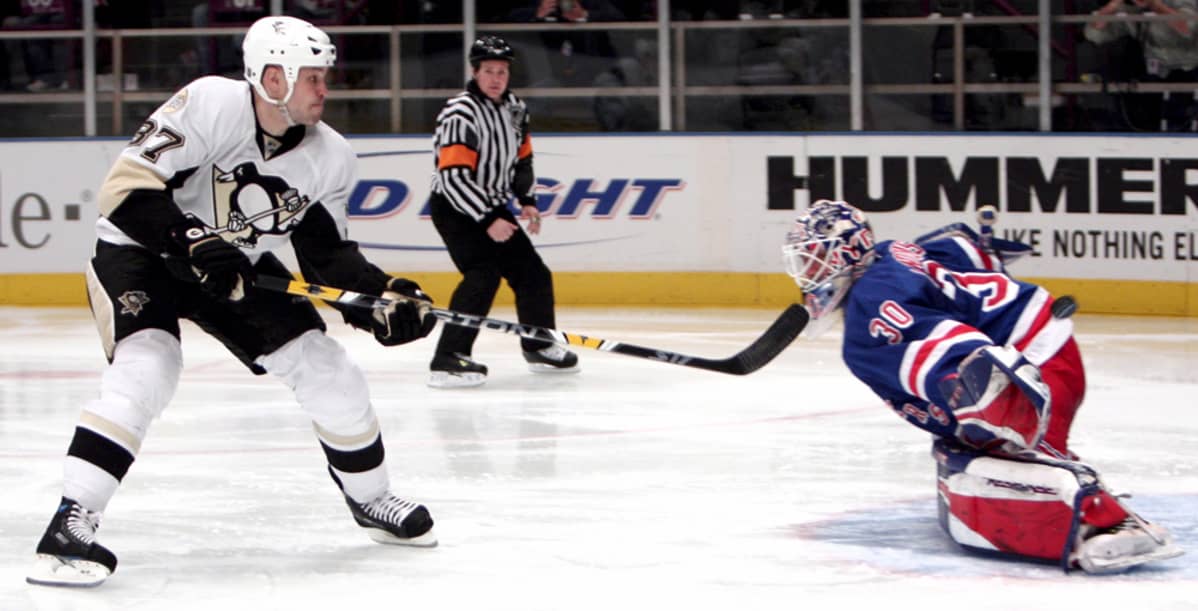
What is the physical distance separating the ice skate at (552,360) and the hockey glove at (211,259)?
3.07 meters

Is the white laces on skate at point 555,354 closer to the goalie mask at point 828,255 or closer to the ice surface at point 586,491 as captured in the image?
the ice surface at point 586,491

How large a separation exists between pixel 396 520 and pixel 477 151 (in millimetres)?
2764

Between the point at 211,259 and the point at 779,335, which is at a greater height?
the point at 211,259

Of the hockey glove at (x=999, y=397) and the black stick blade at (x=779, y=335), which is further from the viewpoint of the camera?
the black stick blade at (x=779, y=335)

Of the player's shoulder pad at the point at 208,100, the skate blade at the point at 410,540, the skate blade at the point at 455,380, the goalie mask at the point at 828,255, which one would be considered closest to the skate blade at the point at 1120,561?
the goalie mask at the point at 828,255

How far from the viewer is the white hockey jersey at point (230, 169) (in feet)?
11.0

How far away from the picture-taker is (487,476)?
14.8ft

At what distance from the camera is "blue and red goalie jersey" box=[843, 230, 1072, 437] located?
3266 mm

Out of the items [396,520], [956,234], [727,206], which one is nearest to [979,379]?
[956,234]

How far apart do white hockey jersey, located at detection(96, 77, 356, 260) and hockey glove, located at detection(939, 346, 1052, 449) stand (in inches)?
51.6

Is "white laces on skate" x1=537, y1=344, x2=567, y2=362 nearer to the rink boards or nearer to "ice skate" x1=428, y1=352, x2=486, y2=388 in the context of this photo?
"ice skate" x1=428, y1=352, x2=486, y2=388

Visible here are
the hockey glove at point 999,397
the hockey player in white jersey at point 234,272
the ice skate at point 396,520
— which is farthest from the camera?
the ice skate at point 396,520

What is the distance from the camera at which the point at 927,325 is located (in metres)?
3.29

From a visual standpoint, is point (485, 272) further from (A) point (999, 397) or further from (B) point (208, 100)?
(A) point (999, 397)
